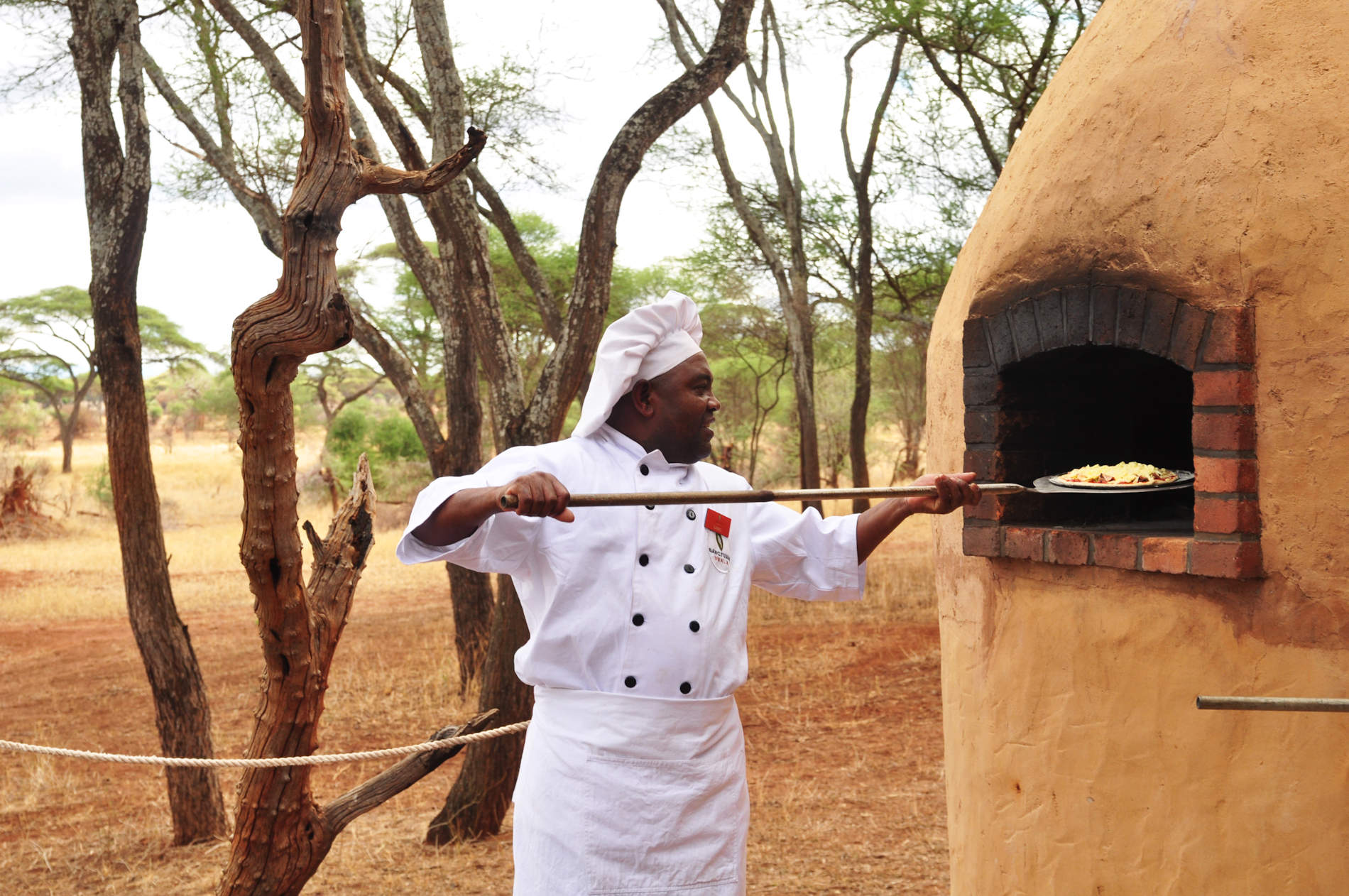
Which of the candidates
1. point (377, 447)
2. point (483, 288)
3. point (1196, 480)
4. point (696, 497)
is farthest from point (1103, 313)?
point (377, 447)

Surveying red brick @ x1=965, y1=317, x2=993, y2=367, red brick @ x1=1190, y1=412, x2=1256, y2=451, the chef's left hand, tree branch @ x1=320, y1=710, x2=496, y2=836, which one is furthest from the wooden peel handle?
tree branch @ x1=320, y1=710, x2=496, y2=836

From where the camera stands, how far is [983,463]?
3.18 meters

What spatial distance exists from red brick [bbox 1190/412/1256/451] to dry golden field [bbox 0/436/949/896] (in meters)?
2.26

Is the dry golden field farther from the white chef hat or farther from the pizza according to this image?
the white chef hat

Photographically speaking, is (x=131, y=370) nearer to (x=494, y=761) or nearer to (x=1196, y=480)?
(x=494, y=761)

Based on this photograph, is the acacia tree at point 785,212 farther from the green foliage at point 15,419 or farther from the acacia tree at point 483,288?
the green foliage at point 15,419

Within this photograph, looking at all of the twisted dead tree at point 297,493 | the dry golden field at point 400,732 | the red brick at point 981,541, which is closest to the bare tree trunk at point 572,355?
the dry golden field at point 400,732

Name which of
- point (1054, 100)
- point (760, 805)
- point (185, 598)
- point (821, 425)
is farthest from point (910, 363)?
point (1054, 100)

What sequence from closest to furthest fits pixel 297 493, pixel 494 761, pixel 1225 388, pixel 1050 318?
1. pixel 1225 388
2. pixel 1050 318
3. pixel 297 493
4. pixel 494 761

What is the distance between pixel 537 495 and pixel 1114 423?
2332mm

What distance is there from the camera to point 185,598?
1198 cm

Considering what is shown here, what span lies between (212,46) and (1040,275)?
7215 millimetres

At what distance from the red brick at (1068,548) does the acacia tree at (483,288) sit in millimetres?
2667

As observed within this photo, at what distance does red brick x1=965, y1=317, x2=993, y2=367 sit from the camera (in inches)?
125
